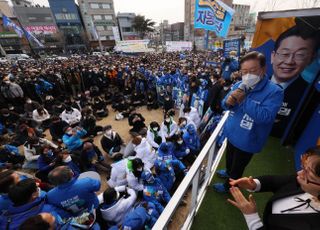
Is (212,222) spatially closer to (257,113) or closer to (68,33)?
(257,113)

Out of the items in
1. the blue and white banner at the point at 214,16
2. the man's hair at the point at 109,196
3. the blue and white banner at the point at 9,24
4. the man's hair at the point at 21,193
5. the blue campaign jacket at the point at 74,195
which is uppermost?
the blue and white banner at the point at 9,24

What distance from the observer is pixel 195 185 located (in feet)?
6.14

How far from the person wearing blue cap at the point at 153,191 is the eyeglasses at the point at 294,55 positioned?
3.54 m

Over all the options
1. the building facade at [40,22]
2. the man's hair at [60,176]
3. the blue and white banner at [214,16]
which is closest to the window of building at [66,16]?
the building facade at [40,22]

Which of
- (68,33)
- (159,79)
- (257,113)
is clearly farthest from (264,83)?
(68,33)

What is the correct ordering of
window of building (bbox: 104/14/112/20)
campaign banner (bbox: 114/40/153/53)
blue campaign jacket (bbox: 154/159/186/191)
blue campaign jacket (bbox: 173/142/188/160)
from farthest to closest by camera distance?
1. window of building (bbox: 104/14/112/20)
2. campaign banner (bbox: 114/40/153/53)
3. blue campaign jacket (bbox: 173/142/188/160)
4. blue campaign jacket (bbox: 154/159/186/191)

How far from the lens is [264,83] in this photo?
1.84 m

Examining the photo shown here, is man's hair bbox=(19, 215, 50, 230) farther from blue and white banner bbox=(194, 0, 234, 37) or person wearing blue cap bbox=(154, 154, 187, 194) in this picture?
blue and white banner bbox=(194, 0, 234, 37)

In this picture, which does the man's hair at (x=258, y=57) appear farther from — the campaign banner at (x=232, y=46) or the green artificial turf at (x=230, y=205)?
the campaign banner at (x=232, y=46)

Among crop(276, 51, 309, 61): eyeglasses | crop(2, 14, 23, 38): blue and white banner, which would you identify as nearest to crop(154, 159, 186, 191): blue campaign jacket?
crop(276, 51, 309, 61): eyeglasses

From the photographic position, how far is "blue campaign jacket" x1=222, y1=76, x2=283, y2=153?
1764 millimetres

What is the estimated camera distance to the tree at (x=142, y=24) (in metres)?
48.0

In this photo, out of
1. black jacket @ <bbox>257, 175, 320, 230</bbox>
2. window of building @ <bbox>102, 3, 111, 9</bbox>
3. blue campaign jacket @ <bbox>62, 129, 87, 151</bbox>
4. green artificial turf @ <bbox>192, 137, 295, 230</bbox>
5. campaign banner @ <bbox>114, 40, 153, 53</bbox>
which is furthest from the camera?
window of building @ <bbox>102, 3, 111, 9</bbox>

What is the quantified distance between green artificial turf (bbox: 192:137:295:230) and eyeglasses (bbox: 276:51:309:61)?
1896 millimetres
